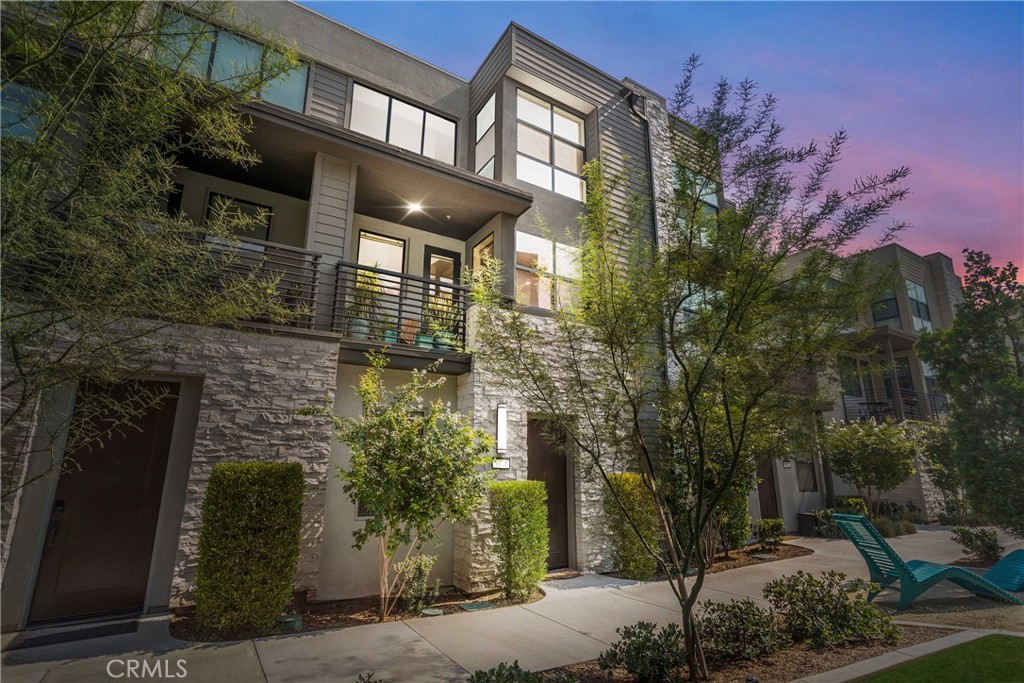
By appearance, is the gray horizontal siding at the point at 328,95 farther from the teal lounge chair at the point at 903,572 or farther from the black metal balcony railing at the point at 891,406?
the black metal balcony railing at the point at 891,406

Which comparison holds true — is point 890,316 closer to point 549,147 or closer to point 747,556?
point 747,556

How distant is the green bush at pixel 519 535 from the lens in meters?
6.26

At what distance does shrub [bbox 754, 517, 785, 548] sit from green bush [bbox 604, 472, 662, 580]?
3.70 metres

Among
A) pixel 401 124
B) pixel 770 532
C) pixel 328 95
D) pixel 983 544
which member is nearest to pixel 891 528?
pixel 983 544

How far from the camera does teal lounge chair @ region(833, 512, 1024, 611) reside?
18.1ft

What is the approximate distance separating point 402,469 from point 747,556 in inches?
305

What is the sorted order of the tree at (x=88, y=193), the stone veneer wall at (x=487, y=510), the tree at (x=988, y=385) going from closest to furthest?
the tree at (x=88, y=193)
the stone veneer wall at (x=487, y=510)
the tree at (x=988, y=385)

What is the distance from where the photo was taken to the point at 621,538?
25.6 ft

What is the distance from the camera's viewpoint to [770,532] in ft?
32.9

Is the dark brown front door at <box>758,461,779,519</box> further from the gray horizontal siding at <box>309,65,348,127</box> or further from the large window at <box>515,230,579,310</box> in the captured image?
the gray horizontal siding at <box>309,65,348,127</box>

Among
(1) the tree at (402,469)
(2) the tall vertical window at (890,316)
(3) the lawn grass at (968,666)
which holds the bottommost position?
(3) the lawn grass at (968,666)

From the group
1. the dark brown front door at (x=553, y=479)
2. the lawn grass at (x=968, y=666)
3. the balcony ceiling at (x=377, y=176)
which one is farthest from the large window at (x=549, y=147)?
the lawn grass at (x=968, y=666)

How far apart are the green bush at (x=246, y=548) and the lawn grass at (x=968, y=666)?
5.30 meters

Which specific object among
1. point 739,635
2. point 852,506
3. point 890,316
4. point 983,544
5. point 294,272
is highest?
point 890,316
